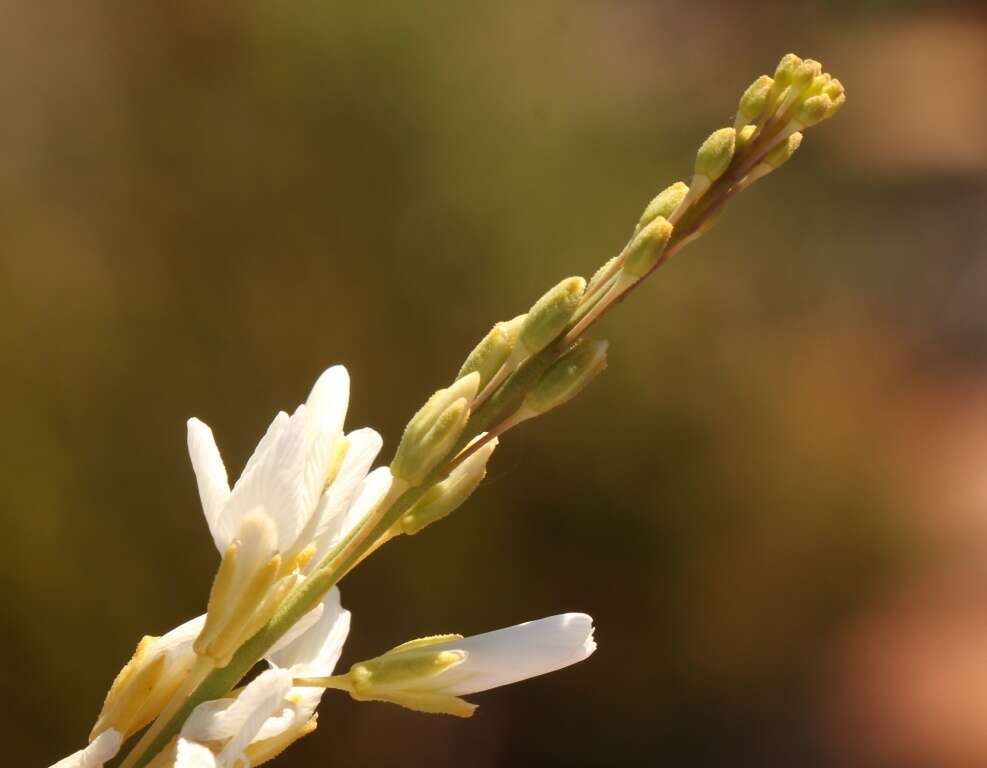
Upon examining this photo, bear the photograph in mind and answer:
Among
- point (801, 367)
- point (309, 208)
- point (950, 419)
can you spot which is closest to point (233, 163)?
point (309, 208)

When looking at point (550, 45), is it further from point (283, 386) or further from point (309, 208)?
point (283, 386)

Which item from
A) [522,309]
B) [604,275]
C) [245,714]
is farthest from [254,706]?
[522,309]

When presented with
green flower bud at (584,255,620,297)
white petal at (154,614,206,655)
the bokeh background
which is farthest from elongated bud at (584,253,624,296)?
the bokeh background

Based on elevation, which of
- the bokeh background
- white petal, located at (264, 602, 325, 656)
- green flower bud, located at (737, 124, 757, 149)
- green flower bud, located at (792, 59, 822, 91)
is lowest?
white petal, located at (264, 602, 325, 656)

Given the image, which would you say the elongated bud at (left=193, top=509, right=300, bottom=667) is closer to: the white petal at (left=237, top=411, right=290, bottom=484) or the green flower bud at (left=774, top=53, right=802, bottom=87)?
the white petal at (left=237, top=411, right=290, bottom=484)

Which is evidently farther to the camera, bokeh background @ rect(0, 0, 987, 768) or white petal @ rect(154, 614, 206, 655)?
bokeh background @ rect(0, 0, 987, 768)

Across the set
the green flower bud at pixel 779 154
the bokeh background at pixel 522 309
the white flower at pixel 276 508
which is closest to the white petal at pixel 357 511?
the white flower at pixel 276 508

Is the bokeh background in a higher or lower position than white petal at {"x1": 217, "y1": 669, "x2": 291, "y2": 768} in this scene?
higher
